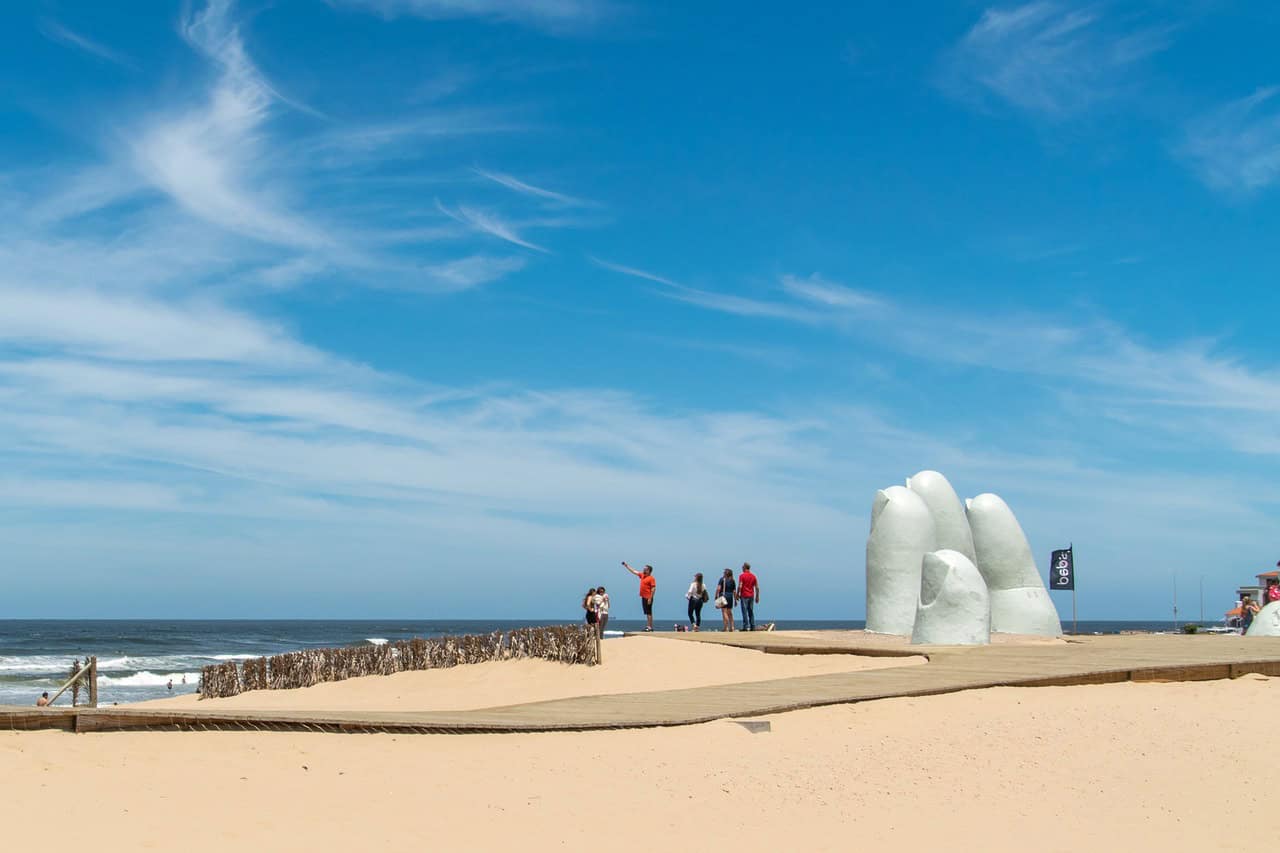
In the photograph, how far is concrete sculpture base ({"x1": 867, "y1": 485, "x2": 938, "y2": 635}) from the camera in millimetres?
19844

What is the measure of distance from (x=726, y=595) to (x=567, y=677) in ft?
21.0

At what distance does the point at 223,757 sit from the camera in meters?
7.96

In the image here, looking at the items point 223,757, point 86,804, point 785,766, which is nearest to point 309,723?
point 223,757

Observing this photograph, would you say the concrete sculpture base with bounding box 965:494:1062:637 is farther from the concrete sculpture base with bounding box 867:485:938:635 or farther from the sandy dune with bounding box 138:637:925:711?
the sandy dune with bounding box 138:637:925:711

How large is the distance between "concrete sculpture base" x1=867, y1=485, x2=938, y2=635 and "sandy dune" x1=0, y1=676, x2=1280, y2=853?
396 inches

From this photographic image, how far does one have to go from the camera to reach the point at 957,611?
16.1 m

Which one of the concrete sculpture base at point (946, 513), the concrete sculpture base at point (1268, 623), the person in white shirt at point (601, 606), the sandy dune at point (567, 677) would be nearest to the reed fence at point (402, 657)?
the sandy dune at point (567, 677)

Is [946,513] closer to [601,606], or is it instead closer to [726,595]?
[726,595]

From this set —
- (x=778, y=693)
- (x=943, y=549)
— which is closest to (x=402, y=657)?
(x=778, y=693)

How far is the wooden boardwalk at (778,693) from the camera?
8.72 meters

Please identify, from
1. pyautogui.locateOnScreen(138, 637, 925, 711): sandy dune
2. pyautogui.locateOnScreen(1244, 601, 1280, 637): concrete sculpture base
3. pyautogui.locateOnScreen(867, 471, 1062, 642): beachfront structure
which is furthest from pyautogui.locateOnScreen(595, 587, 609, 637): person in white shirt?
pyautogui.locateOnScreen(1244, 601, 1280, 637): concrete sculpture base

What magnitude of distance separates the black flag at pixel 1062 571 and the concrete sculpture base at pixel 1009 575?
218 centimetres

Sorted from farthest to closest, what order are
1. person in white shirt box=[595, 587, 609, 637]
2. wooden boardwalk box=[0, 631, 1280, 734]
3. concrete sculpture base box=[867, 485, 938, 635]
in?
concrete sculpture base box=[867, 485, 938, 635]
person in white shirt box=[595, 587, 609, 637]
wooden boardwalk box=[0, 631, 1280, 734]

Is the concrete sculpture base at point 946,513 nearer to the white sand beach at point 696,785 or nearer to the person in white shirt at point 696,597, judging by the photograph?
the person in white shirt at point 696,597
